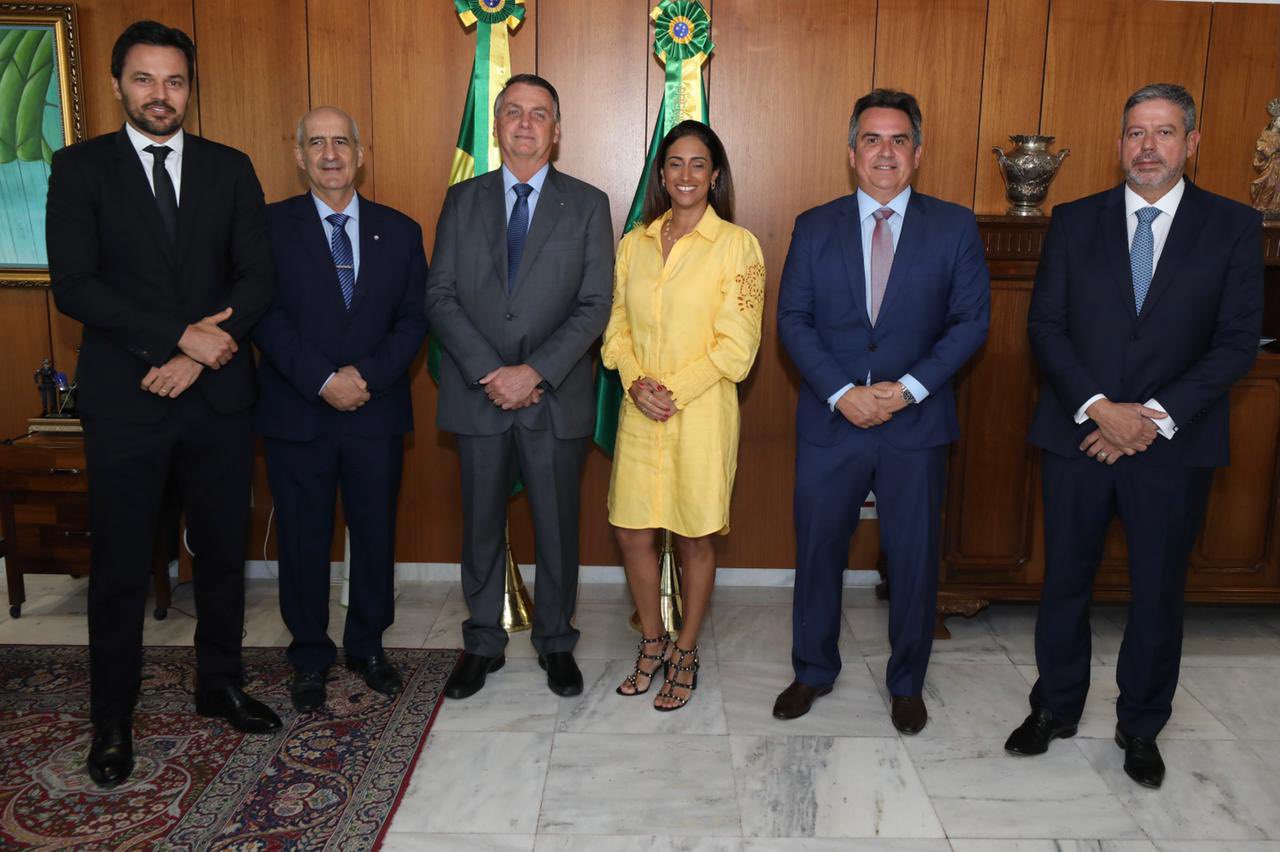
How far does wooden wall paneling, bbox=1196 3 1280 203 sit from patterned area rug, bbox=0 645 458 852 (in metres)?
3.83

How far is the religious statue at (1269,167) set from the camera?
3.97 metres

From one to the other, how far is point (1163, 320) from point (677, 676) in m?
1.83

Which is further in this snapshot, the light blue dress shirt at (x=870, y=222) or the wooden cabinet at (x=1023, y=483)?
the wooden cabinet at (x=1023, y=483)

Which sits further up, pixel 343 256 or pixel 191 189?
pixel 191 189

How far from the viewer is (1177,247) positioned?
265 centimetres

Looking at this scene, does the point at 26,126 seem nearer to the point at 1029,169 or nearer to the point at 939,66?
the point at 939,66

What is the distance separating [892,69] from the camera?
13.2ft

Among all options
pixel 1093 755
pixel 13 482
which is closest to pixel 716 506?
pixel 1093 755

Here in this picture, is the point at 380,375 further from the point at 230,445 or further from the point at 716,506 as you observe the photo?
the point at 716,506

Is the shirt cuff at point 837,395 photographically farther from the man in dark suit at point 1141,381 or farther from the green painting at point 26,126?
the green painting at point 26,126

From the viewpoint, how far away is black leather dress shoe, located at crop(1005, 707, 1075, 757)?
2.87 metres

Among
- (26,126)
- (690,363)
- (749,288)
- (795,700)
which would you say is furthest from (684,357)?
(26,126)

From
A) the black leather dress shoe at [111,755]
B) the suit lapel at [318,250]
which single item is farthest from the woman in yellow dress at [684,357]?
the black leather dress shoe at [111,755]

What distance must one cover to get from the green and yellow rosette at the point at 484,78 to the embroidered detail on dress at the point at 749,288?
1.29 meters
